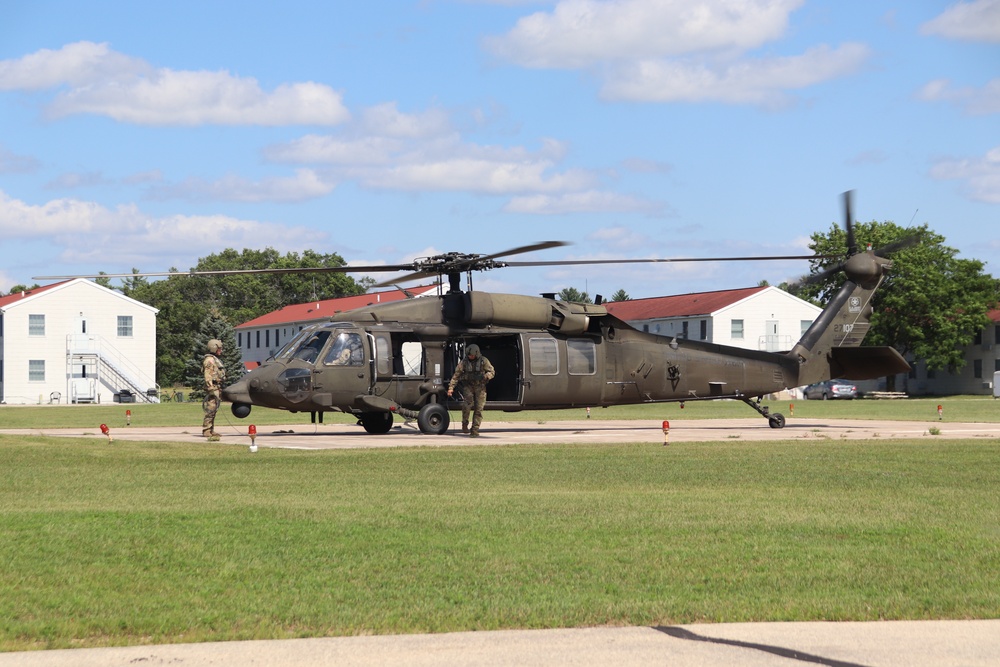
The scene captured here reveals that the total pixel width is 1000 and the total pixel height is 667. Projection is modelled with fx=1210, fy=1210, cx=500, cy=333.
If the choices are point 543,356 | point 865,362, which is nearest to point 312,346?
point 543,356

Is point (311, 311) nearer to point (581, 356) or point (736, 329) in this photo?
point (736, 329)

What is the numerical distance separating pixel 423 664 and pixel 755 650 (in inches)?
82.6

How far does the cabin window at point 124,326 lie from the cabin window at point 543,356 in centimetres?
6816

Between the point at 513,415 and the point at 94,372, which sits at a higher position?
the point at 94,372

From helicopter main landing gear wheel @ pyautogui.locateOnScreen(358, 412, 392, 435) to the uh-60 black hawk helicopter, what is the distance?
32 mm

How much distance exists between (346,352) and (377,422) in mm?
2973

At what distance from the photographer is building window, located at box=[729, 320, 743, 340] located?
315ft

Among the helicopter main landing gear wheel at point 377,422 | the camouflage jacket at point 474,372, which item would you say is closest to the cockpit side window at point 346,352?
the camouflage jacket at point 474,372

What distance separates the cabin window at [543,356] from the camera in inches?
1243

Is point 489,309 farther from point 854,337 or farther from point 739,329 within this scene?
point 739,329

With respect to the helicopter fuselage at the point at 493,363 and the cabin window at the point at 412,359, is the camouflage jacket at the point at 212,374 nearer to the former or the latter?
the helicopter fuselage at the point at 493,363

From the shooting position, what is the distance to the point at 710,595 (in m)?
9.20

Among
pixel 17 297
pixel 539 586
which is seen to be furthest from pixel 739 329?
pixel 539 586

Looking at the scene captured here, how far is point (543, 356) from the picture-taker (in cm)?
3173
